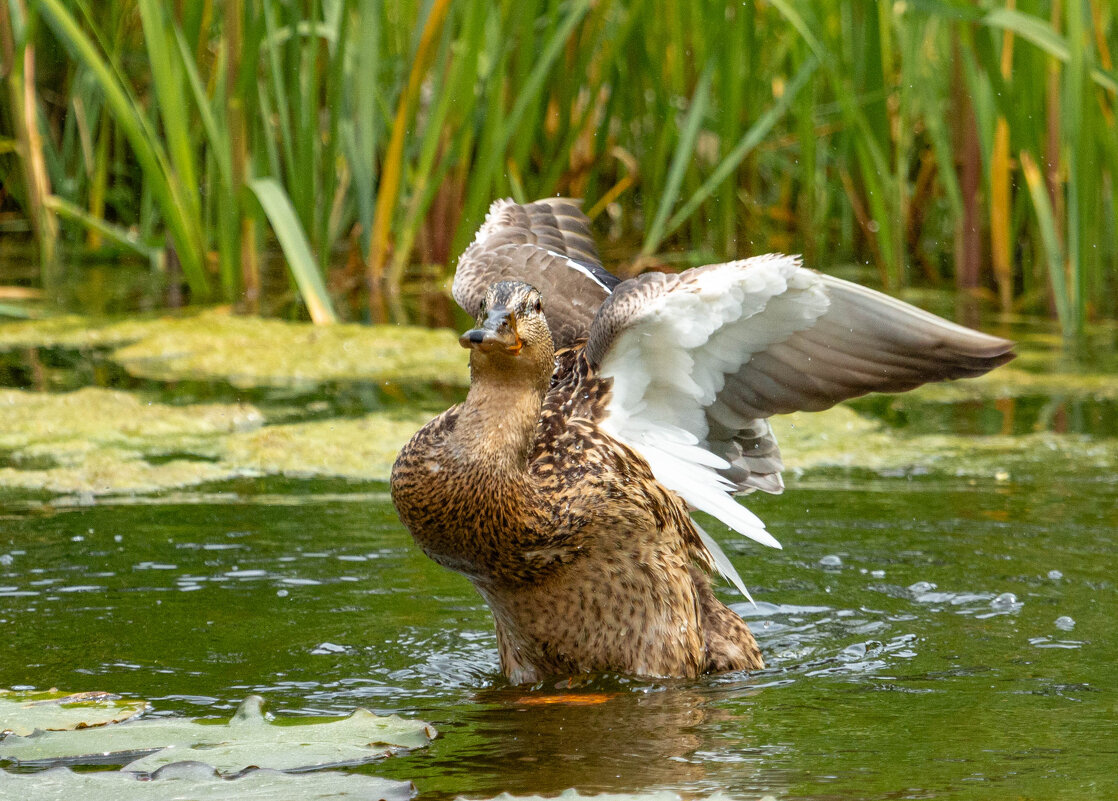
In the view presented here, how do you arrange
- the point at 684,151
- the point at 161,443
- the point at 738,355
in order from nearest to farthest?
the point at 738,355 < the point at 161,443 < the point at 684,151

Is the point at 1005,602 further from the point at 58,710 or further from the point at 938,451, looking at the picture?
the point at 58,710

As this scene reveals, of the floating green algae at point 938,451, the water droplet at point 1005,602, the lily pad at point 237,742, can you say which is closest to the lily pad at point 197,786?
the lily pad at point 237,742

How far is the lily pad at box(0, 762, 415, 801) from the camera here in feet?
6.94

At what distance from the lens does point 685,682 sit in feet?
11.1

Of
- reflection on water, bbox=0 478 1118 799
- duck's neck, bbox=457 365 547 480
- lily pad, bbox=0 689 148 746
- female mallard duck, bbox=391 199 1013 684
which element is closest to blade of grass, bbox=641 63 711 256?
reflection on water, bbox=0 478 1118 799

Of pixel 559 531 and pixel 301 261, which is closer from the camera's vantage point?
pixel 559 531

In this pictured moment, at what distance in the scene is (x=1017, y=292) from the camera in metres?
7.80

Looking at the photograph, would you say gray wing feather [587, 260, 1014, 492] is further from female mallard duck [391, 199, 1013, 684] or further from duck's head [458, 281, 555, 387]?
duck's head [458, 281, 555, 387]

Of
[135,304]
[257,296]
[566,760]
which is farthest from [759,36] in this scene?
[566,760]

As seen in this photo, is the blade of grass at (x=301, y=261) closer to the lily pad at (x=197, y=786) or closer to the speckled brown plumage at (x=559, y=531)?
the speckled brown plumage at (x=559, y=531)

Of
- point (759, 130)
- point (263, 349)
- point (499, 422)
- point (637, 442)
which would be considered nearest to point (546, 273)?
point (637, 442)

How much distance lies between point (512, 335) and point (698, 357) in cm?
55

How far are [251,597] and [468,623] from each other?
0.52 m

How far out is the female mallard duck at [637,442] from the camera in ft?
10.4
